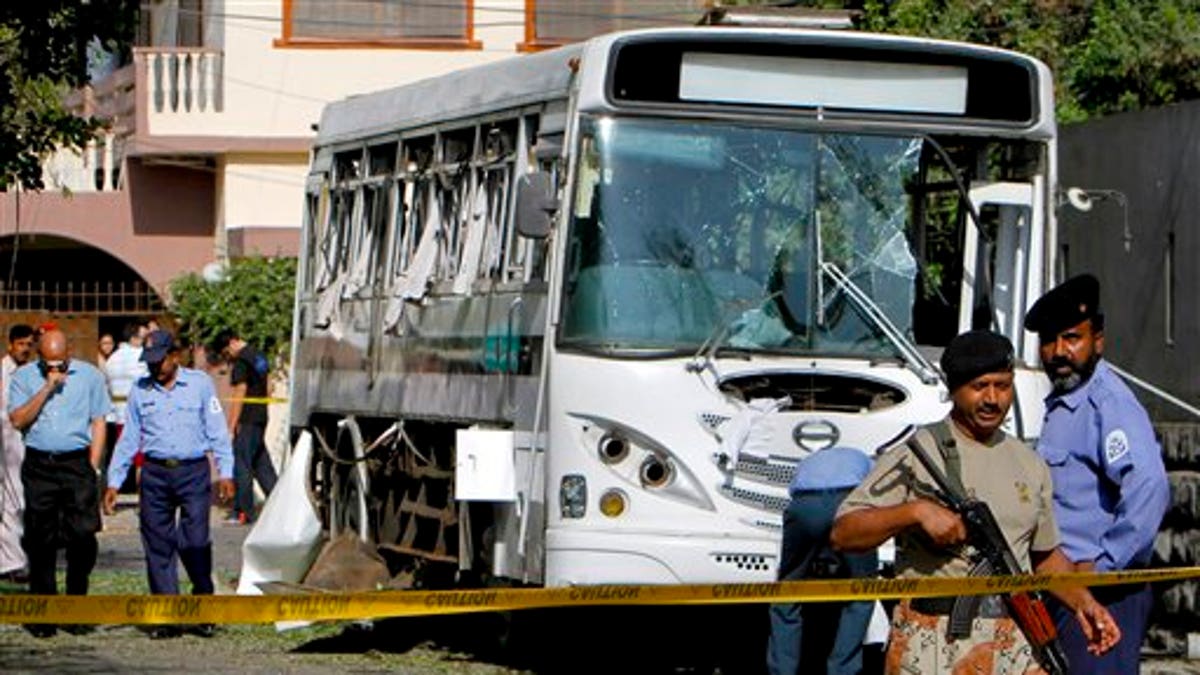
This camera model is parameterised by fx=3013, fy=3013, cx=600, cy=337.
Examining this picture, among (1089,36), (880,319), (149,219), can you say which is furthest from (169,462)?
(149,219)

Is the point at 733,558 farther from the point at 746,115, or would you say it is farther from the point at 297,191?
the point at 297,191

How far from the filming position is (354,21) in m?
35.6

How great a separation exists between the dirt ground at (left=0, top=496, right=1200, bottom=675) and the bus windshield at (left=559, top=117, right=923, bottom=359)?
86.7 inches

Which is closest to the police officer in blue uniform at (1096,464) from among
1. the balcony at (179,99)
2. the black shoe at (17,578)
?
the black shoe at (17,578)

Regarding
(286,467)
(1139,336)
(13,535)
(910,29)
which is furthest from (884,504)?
(910,29)

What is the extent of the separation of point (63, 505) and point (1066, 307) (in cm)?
946

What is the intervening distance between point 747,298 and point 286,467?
4920 mm

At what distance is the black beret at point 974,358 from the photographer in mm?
8148

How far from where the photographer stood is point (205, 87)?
117 feet

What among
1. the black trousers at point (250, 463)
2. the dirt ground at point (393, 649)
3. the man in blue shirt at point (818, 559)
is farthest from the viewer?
the black trousers at point (250, 463)

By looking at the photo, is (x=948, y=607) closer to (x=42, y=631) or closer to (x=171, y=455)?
(x=171, y=455)

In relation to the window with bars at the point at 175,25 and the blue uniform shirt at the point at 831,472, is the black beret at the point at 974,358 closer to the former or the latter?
the blue uniform shirt at the point at 831,472

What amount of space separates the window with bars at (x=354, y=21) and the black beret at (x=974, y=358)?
2775 cm

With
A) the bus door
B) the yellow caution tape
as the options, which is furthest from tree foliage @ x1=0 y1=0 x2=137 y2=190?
the bus door
